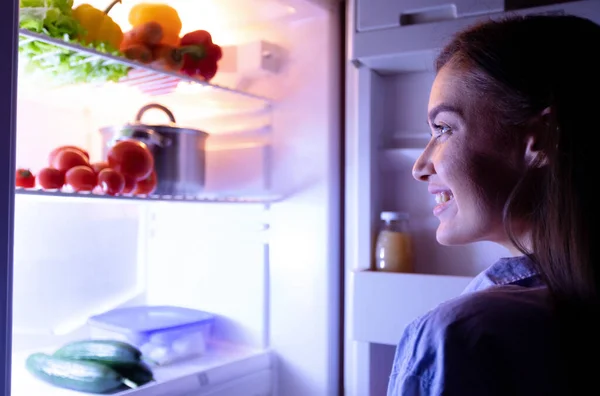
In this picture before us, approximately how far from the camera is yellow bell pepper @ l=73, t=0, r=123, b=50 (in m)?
1.14

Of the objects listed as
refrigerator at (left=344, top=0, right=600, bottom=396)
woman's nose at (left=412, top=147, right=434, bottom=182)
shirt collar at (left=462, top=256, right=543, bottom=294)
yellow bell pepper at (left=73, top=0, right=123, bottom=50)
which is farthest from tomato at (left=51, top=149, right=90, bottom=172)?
shirt collar at (left=462, top=256, right=543, bottom=294)

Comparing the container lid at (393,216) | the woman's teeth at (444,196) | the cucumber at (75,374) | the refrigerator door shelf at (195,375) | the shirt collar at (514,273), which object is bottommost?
the refrigerator door shelf at (195,375)

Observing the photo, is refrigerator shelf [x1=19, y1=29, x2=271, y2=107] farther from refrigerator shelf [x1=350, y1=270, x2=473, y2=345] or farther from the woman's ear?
the woman's ear

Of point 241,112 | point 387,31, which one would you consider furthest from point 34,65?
point 387,31

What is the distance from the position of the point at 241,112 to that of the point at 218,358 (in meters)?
0.66

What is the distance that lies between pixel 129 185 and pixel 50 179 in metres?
0.16

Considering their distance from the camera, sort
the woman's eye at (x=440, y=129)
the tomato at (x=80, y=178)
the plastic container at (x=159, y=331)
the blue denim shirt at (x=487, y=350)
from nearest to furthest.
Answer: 1. the blue denim shirt at (x=487, y=350)
2. the woman's eye at (x=440, y=129)
3. the tomato at (x=80, y=178)
4. the plastic container at (x=159, y=331)

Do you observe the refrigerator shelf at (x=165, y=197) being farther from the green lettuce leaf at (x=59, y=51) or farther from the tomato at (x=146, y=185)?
the green lettuce leaf at (x=59, y=51)

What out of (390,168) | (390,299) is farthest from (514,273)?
(390,168)

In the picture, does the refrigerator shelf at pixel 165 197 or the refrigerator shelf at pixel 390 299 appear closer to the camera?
the refrigerator shelf at pixel 165 197

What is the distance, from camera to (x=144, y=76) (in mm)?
1367

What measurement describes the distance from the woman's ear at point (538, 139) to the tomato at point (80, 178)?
2.85 ft

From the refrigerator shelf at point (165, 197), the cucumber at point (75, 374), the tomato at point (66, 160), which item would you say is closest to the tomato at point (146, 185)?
the refrigerator shelf at point (165, 197)

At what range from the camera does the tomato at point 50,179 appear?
3.76 feet
